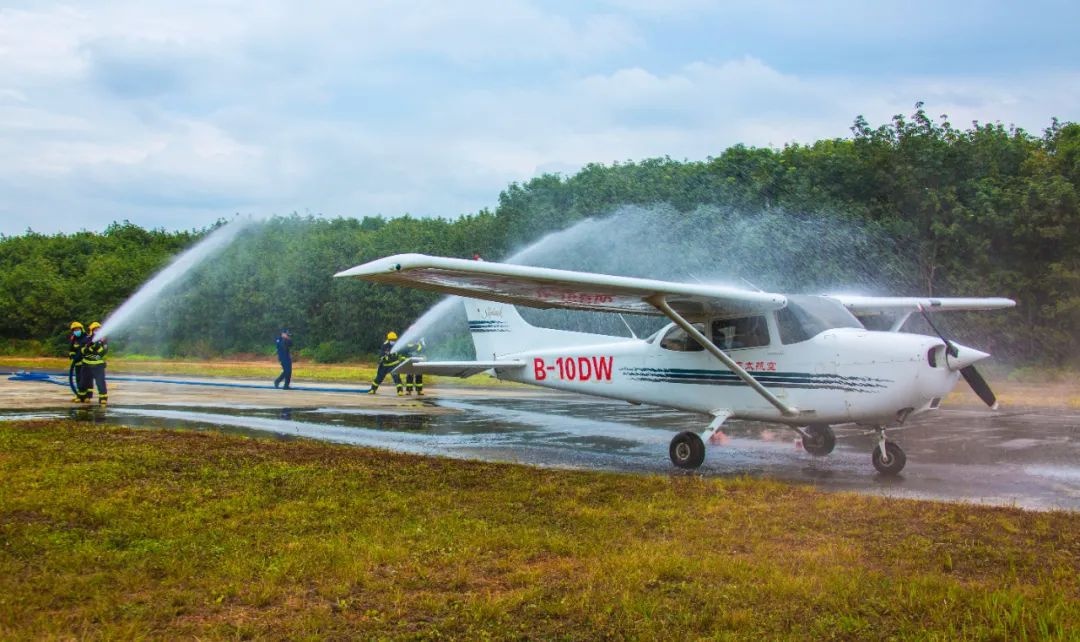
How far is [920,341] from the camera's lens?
1044cm

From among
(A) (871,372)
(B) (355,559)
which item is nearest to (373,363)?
(A) (871,372)

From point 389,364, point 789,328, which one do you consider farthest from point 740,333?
point 389,364

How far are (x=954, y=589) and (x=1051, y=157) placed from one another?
1272 inches

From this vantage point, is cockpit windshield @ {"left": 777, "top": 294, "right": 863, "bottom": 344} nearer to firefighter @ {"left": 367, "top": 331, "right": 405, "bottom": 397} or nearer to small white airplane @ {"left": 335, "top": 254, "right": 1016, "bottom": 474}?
small white airplane @ {"left": 335, "top": 254, "right": 1016, "bottom": 474}

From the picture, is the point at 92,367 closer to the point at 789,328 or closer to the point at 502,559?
the point at 789,328

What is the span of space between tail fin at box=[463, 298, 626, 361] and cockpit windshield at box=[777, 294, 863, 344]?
371cm

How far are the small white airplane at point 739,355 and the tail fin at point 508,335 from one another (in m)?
0.80

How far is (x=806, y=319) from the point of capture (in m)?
11.4

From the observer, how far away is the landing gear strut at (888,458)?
10727 mm

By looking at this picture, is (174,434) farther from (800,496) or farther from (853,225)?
(853,225)

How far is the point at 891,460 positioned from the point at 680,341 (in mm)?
3153

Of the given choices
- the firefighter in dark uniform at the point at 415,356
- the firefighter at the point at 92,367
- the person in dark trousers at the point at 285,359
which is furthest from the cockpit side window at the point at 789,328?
the person in dark trousers at the point at 285,359

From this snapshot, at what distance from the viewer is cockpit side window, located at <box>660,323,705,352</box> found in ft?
40.3

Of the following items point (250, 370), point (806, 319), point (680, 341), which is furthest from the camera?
point (250, 370)
